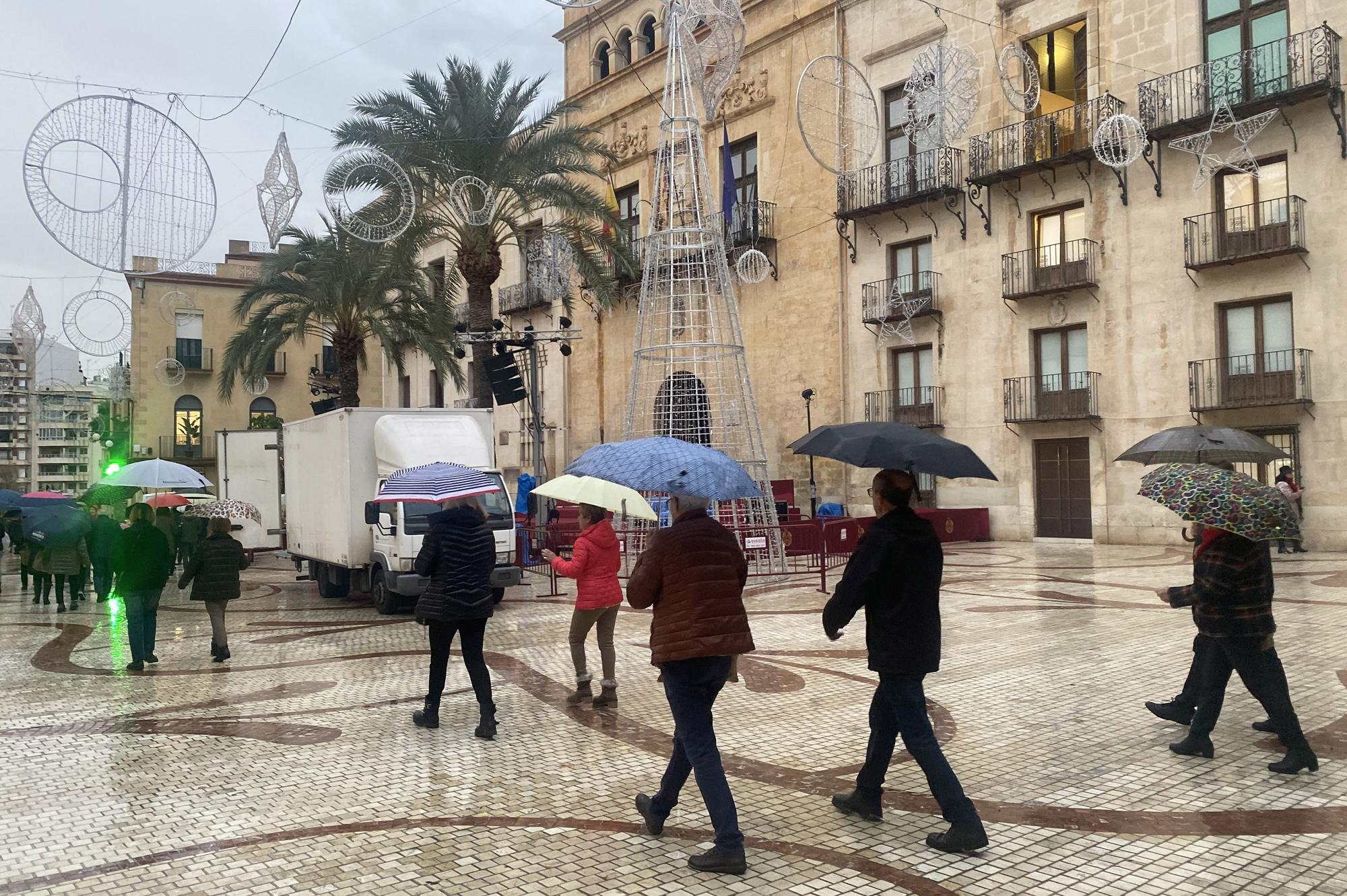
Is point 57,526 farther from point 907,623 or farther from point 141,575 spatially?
point 907,623

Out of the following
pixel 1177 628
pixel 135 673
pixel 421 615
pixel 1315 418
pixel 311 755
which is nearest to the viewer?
pixel 311 755

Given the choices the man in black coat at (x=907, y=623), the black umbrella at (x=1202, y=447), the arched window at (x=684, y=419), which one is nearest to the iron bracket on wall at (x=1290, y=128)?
the arched window at (x=684, y=419)

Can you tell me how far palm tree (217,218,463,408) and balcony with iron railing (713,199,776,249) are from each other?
859cm

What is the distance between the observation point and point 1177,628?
10.6 m

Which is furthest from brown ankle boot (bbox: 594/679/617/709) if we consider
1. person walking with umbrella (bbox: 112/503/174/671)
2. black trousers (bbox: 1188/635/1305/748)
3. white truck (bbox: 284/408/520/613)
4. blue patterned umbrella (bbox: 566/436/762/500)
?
white truck (bbox: 284/408/520/613)

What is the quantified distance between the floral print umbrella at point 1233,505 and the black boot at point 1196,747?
1.29 metres

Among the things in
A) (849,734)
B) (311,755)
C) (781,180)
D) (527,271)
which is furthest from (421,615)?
(527,271)

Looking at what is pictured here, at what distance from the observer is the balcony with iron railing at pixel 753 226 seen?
2934 cm

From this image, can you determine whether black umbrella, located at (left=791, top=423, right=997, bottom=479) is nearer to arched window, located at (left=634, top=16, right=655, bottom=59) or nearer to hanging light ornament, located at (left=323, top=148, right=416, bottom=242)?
hanging light ornament, located at (left=323, top=148, right=416, bottom=242)

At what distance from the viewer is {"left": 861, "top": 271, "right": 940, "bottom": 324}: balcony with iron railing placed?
25.2 m

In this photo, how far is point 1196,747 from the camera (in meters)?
5.99

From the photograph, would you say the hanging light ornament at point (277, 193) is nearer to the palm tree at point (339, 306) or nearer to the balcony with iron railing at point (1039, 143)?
the palm tree at point (339, 306)

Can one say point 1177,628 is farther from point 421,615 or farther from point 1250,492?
point 421,615

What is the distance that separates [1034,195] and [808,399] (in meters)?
7.58
